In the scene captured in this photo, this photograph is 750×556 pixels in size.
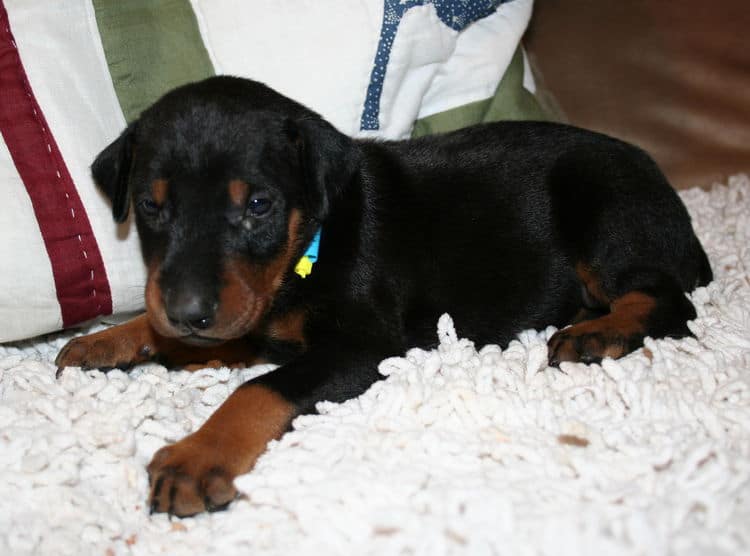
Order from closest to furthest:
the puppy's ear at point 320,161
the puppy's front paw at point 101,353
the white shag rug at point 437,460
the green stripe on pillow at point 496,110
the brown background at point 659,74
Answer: the white shag rug at point 437,460 → the puppy's ear at point 320,161 → the puppy's front paw at point 101,353 → the green stripe on pillow at point 496,110 → the brown background at point 659,74

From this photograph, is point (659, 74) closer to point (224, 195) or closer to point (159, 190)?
point (224, 195)

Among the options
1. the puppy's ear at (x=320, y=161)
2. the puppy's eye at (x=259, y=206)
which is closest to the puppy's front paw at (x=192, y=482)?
the puppy's eye at (x=259, y=206)

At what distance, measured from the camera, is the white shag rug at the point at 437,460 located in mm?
2193

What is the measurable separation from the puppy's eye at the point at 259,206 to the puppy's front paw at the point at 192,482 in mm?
768

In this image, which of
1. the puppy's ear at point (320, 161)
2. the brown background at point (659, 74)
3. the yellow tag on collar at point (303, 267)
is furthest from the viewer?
the brown background at point (659, 74)

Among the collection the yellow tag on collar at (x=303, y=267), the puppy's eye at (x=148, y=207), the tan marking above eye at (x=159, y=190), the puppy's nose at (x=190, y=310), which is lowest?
the yellow tag on collar at (x=303, y=267)

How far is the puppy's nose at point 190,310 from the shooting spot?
2.56m

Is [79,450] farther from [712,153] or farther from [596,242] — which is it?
[712,153]

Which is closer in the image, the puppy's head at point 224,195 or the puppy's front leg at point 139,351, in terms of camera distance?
the puppy's head at point 224,195

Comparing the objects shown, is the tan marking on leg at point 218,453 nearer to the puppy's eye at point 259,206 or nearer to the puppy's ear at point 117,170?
the puppy's eye at point 259,206

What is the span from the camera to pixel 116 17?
361 centimetres

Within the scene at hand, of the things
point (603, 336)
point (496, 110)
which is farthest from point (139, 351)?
point (496, 110)

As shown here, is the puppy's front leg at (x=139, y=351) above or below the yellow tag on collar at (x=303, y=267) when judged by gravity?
below

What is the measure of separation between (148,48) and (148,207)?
1096mm
